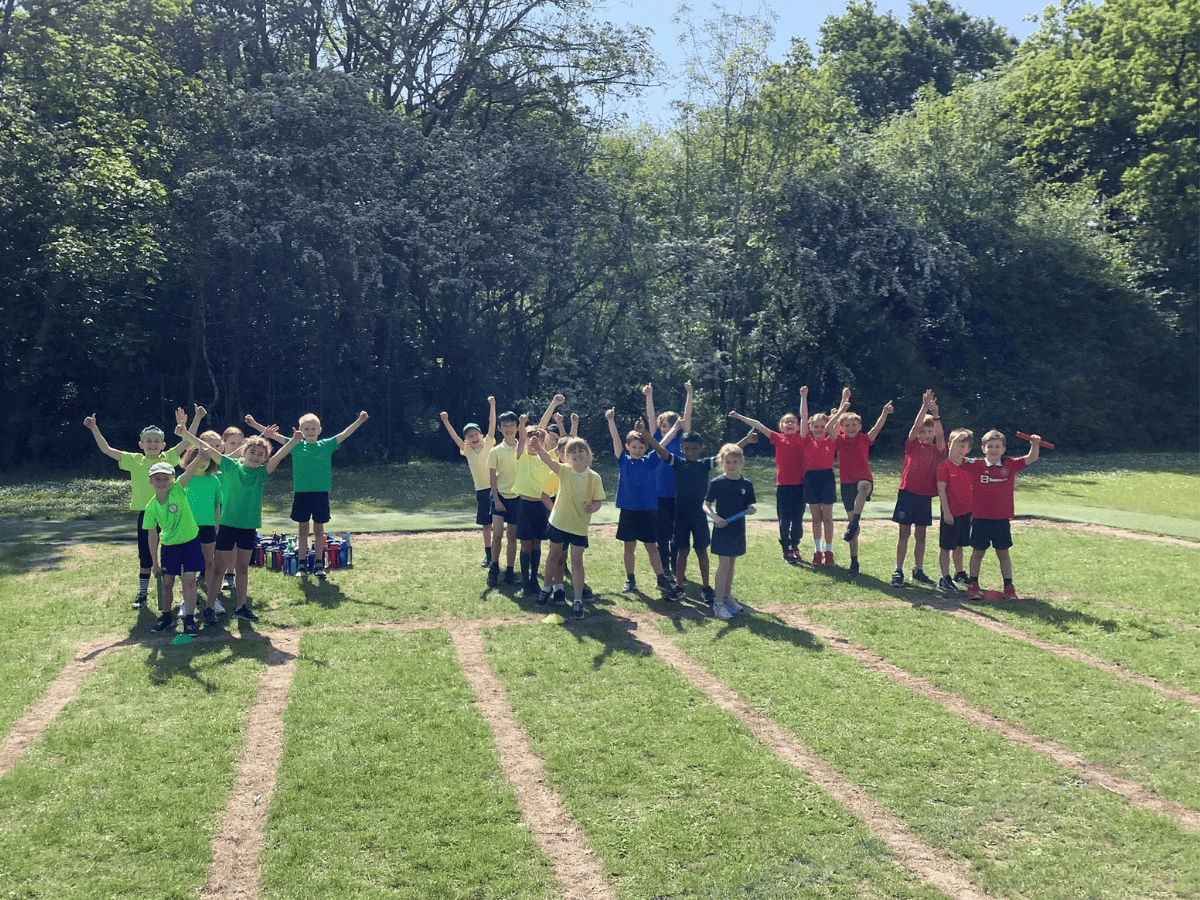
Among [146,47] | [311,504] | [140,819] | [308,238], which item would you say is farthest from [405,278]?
[140,819]

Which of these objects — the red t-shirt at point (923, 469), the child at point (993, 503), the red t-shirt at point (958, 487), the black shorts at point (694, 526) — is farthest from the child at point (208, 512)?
the child at point (993, 503)

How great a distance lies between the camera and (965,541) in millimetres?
11016

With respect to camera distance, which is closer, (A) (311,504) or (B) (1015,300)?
(A) (311,504)

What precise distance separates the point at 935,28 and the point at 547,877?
182 feet

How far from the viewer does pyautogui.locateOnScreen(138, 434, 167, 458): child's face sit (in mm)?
9562

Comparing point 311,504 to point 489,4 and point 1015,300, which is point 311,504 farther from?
point 1015,300

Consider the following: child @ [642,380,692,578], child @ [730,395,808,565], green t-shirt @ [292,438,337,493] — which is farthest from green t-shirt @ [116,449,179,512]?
child @ [730,395,808,565]

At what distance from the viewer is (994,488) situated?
10.5 metres

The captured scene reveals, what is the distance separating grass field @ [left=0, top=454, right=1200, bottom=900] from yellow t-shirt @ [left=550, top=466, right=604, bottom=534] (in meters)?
0.93

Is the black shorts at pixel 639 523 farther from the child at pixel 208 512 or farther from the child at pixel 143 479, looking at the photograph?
the child at pixel 143 479

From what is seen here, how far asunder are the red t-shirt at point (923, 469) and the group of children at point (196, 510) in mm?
6730

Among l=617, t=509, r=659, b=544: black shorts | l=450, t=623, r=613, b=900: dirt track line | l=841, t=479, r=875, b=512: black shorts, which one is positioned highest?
l=841, t=479, r=875, b=512: black shorts

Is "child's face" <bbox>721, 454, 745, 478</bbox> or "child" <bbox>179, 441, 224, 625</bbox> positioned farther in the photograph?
"child's face" <bbox>721, 454, 745, 478</bbox>

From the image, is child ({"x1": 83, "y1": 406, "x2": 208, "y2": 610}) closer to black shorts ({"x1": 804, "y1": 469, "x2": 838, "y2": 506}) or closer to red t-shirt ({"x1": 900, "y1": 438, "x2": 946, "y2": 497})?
black shorts ({"x1": 804, "y1": 469, "x2": 838, "y2": 506})
